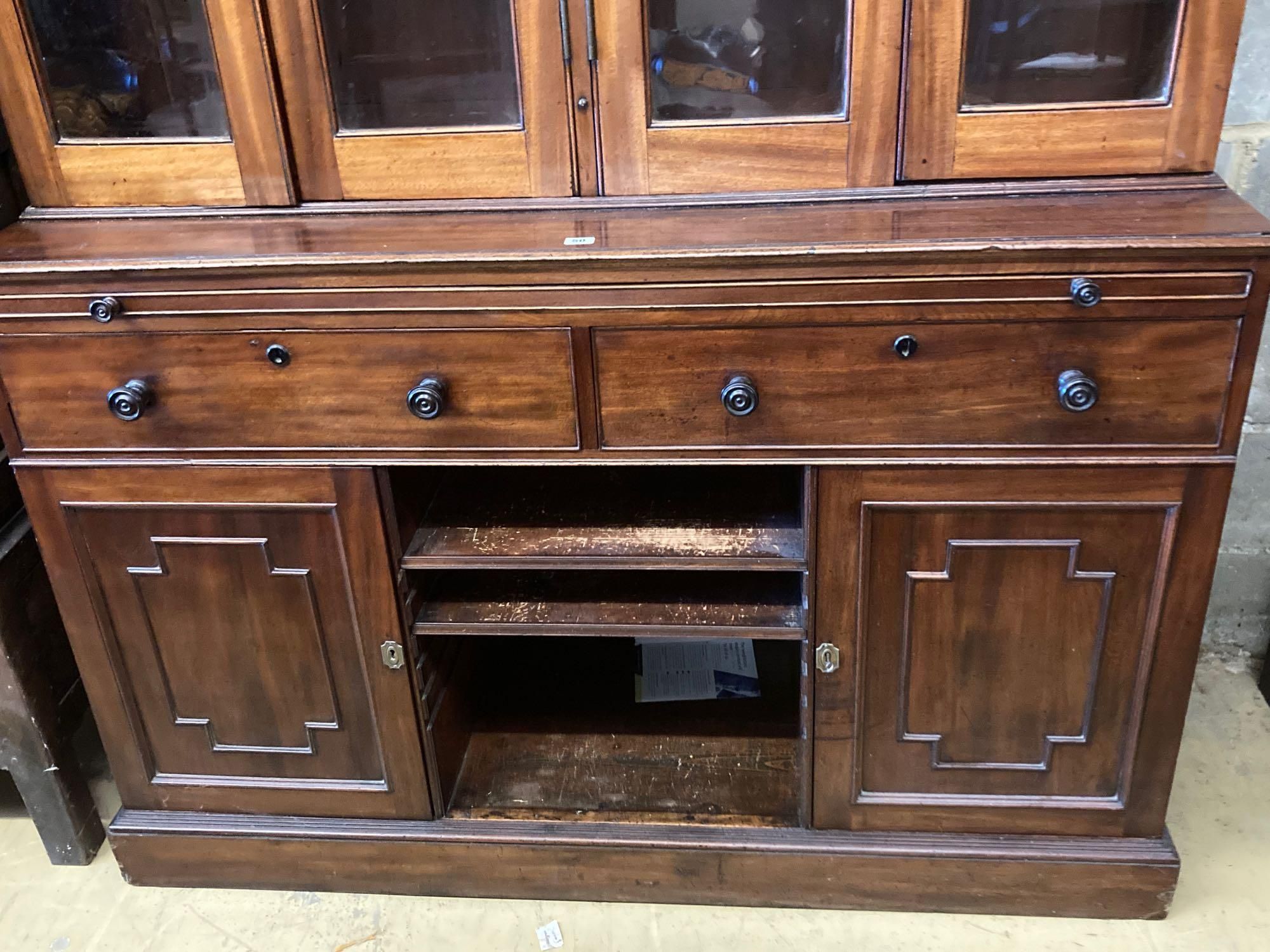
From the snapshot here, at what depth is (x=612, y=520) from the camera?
4.91ft

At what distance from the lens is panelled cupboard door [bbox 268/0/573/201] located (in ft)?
4.47

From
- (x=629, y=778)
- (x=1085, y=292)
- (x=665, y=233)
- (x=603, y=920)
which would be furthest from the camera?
(x=629, y=778)

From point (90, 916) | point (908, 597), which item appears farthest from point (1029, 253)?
point (90, 916)

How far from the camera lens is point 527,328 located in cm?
125

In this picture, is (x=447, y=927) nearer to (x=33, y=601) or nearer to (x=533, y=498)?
(x=533, y=498)

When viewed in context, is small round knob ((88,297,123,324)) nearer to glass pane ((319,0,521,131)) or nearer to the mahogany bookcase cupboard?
the mahogany bookcase cupboard

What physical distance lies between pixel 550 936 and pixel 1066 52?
1381mm

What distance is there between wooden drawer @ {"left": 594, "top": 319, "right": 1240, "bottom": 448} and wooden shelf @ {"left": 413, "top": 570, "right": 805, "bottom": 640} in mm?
279

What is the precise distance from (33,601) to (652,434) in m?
1.02

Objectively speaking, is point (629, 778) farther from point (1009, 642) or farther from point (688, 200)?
point (688, 200)

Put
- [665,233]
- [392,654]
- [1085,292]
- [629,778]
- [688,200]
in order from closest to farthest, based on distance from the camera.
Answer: [1085,292] → [665,233] → [688,200] → [392,654] → [629,778]

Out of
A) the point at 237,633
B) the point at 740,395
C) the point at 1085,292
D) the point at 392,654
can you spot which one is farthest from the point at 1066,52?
the point at 237,633

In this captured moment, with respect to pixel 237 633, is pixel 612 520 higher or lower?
higher

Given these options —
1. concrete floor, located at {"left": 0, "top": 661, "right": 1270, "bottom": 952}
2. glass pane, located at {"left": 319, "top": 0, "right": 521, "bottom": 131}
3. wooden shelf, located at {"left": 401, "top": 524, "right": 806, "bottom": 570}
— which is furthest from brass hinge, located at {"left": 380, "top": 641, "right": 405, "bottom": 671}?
glass pane, located at {"left": 319, "top": 0, "right": 521, "bottom": 131}
